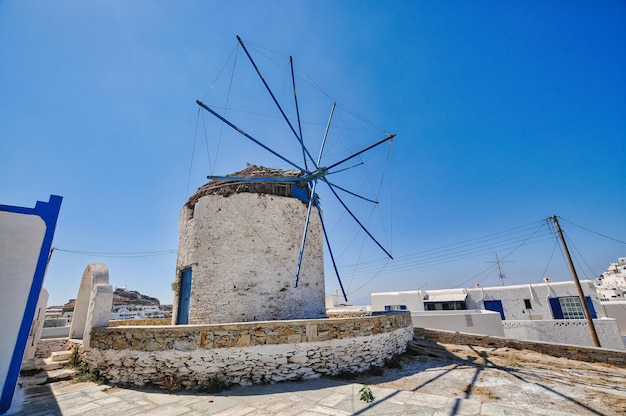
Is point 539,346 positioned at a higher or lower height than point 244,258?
lower

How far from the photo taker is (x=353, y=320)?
25.6 feet

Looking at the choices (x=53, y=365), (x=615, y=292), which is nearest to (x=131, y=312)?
(x=53, y=365)

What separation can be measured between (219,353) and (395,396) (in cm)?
400

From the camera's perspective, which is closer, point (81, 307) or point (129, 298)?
point (81, 307)

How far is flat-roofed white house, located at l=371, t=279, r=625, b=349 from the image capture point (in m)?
14.9

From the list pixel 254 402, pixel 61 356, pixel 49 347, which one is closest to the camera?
pixel 254 402

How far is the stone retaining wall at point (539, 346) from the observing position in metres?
8.27

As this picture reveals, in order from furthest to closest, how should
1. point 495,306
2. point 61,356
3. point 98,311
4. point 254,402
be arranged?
point 495,306, point 61,356, point 98,311, point 254,402

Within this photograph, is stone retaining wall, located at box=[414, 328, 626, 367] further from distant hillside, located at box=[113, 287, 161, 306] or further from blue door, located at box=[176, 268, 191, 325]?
distant hillside, located at box=[113, 287, 161, 306]

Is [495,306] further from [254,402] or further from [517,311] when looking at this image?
[254,402]

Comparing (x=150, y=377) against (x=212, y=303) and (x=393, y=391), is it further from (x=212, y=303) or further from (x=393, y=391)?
(x=393, y=391)

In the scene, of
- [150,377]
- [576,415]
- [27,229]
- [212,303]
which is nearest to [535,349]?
[576,415]

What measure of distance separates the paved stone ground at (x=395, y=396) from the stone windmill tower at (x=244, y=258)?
3.42 meters

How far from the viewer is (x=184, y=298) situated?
421 inches
